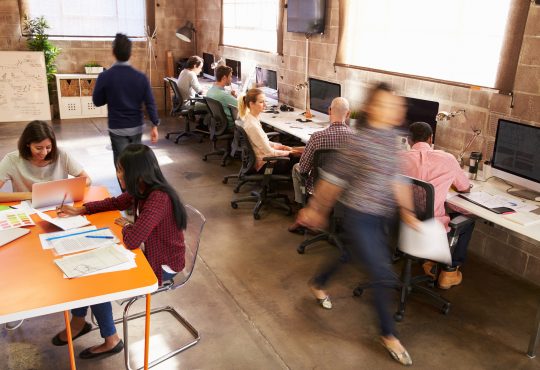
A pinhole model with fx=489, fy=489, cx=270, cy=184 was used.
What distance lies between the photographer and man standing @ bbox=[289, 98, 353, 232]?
367 centimetres

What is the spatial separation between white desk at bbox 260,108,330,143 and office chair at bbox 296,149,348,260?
3.40 ft

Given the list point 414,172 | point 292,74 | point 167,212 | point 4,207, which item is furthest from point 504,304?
point 292,74

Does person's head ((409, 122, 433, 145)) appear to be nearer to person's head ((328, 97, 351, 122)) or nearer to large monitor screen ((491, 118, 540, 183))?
large monitor screen ((491, 118, 540, 183))

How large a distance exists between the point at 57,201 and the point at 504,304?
2980 millimetres

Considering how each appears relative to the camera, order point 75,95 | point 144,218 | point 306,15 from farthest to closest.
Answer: point 75,95, point 306,15, point 144,218

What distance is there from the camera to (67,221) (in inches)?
102

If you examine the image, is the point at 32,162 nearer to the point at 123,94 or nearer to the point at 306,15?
the point at 123,94

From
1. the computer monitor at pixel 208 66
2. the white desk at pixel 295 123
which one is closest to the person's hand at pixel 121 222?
the white desk at pixel 295 123

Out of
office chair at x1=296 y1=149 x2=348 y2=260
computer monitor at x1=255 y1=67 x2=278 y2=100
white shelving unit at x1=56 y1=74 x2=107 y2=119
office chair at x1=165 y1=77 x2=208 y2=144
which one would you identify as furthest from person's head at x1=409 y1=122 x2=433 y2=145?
white shelving unit at x1=56 y1=74 x2=107 y2=119

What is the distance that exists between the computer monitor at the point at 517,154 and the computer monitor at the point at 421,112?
27.0 inches

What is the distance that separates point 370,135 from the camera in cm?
261

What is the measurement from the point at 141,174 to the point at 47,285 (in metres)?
0.69

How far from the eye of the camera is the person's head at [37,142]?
286 centimetres

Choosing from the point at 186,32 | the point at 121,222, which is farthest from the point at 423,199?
the point at 186,32
